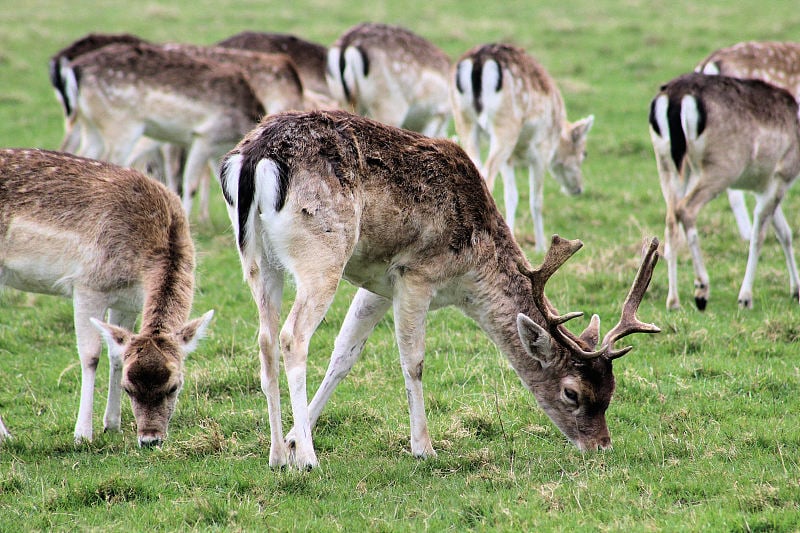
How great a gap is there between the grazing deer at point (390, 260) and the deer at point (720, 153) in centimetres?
295

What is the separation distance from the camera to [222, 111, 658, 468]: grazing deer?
5.11 m

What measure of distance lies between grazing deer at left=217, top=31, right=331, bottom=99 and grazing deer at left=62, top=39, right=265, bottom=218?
10.3ft

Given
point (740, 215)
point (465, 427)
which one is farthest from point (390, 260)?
point (740, 215)

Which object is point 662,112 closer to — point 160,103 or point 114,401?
point 114,401

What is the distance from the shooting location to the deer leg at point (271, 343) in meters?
5.29

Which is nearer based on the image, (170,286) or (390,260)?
(390,260)

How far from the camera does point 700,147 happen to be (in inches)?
329

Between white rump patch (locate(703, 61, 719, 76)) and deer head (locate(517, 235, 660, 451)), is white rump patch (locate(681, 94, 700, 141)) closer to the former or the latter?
white rump patch (locate(703, 61, 719, 76))

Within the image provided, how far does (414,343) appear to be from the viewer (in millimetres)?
5633

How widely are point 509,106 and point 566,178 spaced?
74.7 inches

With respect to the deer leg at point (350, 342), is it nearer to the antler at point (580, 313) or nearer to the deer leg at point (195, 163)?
the antler at point (580, 313)

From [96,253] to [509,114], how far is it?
17.6ft

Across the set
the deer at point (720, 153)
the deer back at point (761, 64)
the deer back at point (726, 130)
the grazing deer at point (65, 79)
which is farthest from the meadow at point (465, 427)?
the grazing deer at point (65, 79)

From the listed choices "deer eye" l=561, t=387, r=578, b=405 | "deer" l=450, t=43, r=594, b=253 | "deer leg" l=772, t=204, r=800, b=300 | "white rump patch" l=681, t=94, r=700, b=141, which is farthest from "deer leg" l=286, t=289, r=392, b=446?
"deer leg" l=772, t=204, r=800, b=300
